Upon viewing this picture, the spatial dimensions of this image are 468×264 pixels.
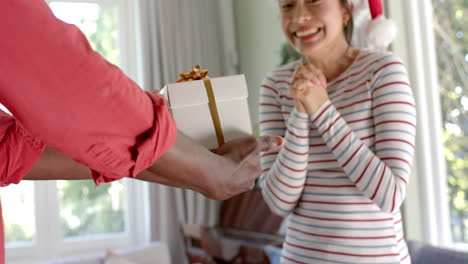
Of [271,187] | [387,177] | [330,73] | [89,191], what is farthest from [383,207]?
[89,191]

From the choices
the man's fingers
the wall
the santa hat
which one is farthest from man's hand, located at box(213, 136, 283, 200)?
the wall

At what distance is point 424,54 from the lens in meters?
2.21

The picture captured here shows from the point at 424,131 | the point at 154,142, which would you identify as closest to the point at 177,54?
the point at 424,131

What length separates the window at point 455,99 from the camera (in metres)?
2.08

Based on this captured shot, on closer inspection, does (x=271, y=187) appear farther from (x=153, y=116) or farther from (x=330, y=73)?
(x=153, y=116)

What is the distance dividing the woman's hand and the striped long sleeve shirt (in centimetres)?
2

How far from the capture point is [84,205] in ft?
11.3

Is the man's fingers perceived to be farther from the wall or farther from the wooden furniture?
the wall

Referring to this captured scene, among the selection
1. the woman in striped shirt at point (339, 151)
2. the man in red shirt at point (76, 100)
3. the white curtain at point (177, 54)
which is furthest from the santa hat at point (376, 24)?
the white curtain at point (177, 54)

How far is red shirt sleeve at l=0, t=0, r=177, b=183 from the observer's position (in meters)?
0.38

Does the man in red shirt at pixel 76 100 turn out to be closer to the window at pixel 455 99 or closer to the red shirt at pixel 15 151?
the red shirt at pixel 15 151

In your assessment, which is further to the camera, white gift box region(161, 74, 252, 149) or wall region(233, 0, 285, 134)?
wall region(233, 0, 285, 134)

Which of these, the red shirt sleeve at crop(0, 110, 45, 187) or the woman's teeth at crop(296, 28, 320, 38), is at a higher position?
the woman's teeth at crop(296, 28, 320, 38)

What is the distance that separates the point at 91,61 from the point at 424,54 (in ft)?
6.74
